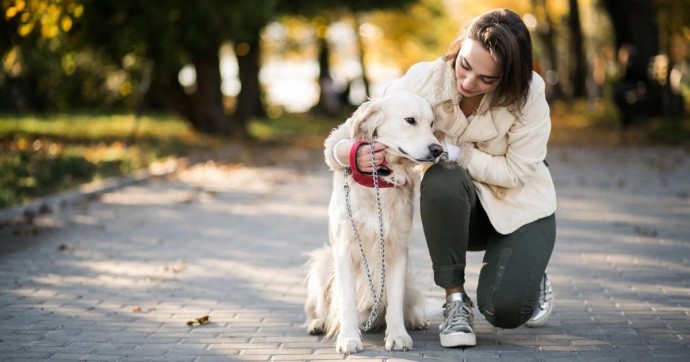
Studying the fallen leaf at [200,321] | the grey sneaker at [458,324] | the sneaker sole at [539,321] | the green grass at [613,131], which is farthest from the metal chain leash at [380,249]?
the green grass at [613,131]

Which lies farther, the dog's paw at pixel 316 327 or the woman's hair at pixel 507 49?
the dog's paw at pixel 316 327

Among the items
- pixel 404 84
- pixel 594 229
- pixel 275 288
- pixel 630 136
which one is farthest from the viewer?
pixel 630 136

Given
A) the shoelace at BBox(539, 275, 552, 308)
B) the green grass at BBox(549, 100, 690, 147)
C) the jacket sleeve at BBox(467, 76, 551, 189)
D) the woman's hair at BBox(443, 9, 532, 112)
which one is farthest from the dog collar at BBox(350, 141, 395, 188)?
the green grass at BBox(549, 100, 690, 147)

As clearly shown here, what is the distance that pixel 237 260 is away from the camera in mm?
7004

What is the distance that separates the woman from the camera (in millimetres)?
4301

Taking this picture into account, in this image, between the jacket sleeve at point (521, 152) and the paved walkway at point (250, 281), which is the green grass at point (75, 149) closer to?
the paved walkway at point (250, 281)

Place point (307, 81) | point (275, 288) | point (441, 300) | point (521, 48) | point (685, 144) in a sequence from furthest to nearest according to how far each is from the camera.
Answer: point (307, 81) < point (685, 144) < point (275, 288) < point (441, 300) < point (521, 48)

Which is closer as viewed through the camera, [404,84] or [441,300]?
[404,84]

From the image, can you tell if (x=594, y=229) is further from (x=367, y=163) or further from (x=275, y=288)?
(x=367, y=163)

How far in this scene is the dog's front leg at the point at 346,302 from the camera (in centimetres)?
434

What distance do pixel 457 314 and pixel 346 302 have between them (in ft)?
2.02

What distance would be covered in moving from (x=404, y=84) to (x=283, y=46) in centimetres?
3363

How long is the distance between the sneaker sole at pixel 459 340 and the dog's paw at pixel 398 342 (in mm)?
205

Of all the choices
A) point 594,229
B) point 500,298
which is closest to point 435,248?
point 500,298
